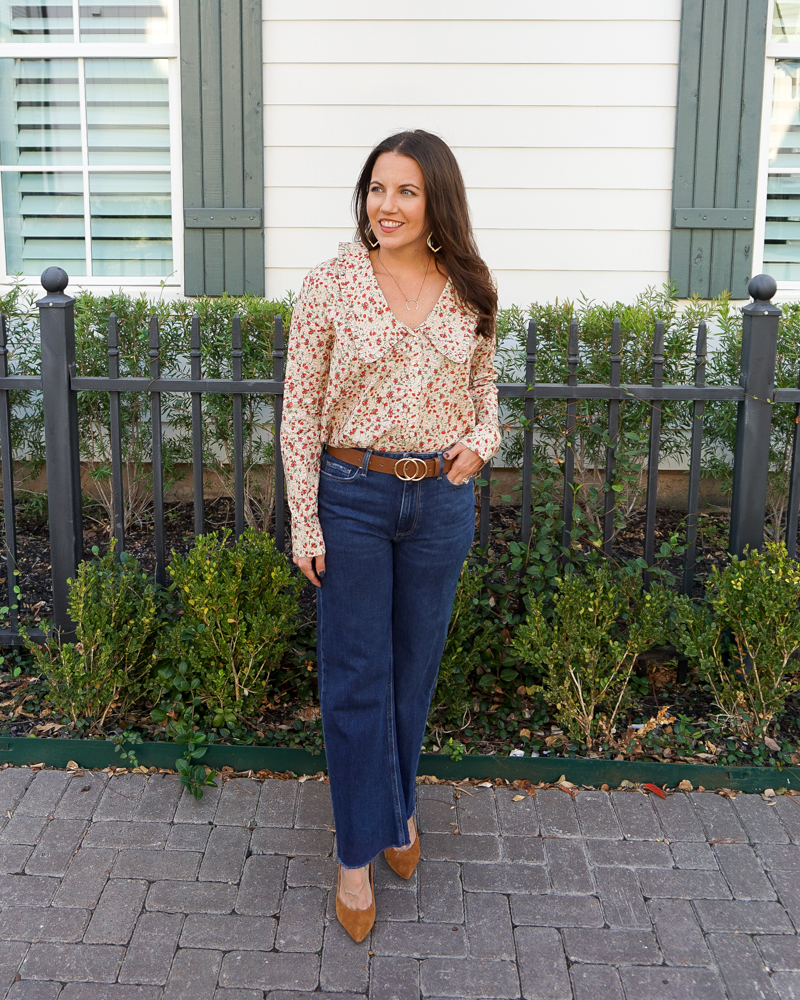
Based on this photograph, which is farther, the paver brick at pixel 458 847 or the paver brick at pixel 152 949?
the paver brick at pixel 458 847

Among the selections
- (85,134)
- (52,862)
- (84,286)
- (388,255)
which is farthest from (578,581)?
(85,134)

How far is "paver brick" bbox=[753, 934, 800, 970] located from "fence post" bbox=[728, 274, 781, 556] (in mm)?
1483

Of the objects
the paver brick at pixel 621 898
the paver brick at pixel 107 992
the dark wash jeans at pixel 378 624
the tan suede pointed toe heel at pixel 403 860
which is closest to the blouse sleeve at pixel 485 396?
the dark wash jeans at pixel 378 624

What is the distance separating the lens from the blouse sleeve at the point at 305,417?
237 cm

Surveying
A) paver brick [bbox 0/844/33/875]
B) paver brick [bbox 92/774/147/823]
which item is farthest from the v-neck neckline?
paver brick [bbox 0/844/33/875]

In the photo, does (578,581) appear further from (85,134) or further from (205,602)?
(85,134)

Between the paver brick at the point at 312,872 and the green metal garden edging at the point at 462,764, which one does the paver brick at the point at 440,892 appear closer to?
the paver brick at the point at 312,872

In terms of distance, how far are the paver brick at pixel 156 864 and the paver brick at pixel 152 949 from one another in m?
0.17

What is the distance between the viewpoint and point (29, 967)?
239cm

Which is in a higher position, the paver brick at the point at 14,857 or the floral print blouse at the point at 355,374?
the floral print blouse at the point at 355,374

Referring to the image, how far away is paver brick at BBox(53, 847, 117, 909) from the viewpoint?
262cm

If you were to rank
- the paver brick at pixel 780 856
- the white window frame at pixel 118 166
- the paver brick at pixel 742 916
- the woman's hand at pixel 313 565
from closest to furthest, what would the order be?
the woman's hand at pixel 313 565 → the paver brick at pixel 742 916 → the paver brick at pixel 780 856 → the white window frame at pixel 118 166

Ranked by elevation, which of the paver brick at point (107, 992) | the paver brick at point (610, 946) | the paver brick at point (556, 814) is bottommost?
the paver brick at point (107, 992)

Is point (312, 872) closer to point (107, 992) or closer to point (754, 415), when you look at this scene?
point (107, 992)
